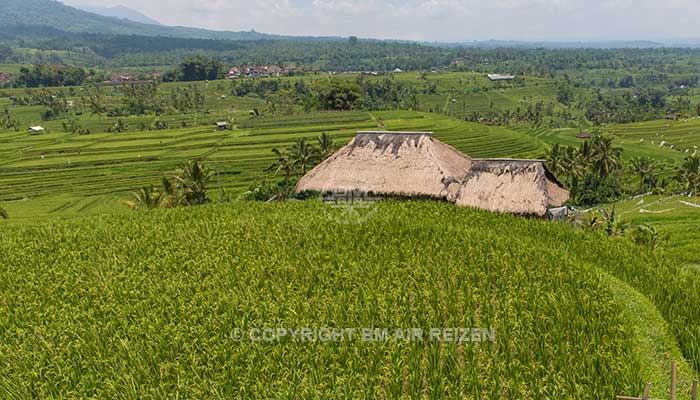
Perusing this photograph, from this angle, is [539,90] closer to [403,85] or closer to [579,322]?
[403,85]

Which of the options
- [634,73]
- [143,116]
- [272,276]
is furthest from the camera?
[634,73]

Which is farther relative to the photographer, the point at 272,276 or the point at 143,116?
the point at 143,116

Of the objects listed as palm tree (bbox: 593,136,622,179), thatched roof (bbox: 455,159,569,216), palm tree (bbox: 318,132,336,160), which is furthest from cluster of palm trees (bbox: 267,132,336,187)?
palm tree (bbox: 593,136,622,179)

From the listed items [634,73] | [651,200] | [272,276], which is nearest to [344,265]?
[272,276]

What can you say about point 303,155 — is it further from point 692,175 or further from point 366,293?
point 692,175

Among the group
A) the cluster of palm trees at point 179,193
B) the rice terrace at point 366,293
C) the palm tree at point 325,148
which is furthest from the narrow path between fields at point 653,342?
the palm tree at point 325,148

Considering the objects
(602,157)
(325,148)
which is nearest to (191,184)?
(325,148)

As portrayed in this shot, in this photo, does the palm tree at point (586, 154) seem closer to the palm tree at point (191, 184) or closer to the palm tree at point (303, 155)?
the palm tree at point (303, 155)
